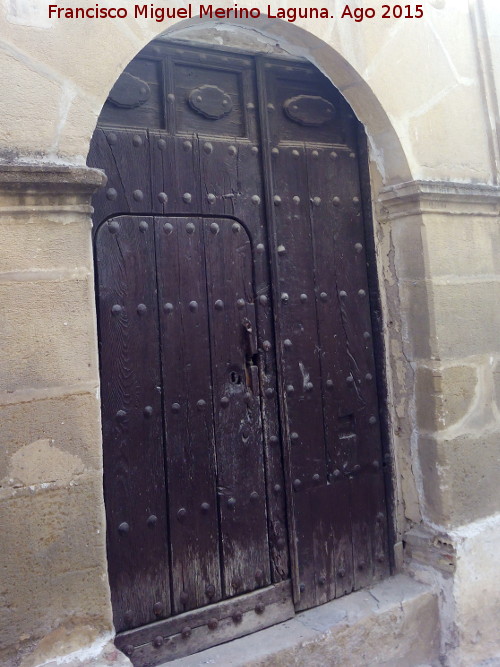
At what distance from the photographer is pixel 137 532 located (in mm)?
2191

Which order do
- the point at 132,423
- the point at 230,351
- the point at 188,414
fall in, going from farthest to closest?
the point at 230,351, the point at 188,414, the point at 132,423

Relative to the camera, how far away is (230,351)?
2434mm

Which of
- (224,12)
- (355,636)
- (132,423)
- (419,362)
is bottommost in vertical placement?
(355,636)

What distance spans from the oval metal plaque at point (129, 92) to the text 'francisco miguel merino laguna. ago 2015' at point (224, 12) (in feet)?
0.87

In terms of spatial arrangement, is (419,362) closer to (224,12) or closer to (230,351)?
(230,351)

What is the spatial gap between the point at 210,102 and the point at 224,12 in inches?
13.1

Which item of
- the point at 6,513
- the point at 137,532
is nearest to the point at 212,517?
the point at 137,532

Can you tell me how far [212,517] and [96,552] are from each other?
58 cm

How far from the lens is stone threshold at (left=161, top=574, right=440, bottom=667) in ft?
7.39

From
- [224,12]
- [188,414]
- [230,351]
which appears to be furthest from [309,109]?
[188,414]

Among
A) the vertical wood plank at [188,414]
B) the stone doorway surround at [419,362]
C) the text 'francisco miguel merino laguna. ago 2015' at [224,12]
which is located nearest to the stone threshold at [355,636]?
the stone doorway surround at [419,362]

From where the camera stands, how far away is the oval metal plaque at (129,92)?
2260 mm

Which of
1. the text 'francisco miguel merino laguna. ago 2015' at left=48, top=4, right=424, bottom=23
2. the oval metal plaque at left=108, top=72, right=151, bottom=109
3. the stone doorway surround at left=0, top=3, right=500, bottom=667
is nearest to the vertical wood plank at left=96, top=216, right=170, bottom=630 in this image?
the stone doorway surround at left=0, top=3, right=500, bottom=667

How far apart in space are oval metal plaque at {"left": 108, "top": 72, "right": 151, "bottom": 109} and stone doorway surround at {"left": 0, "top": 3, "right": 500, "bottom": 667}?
247 millimetres
